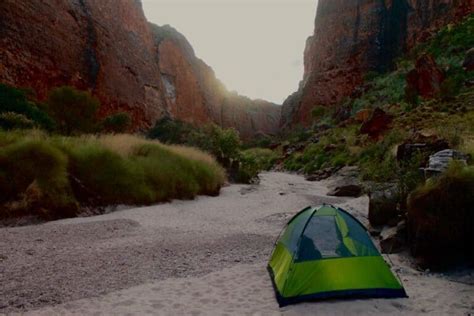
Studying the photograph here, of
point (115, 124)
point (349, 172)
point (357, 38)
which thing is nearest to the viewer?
point (349, 172)

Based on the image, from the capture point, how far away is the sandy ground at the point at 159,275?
462 cm

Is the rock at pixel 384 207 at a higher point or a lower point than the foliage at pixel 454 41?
lower

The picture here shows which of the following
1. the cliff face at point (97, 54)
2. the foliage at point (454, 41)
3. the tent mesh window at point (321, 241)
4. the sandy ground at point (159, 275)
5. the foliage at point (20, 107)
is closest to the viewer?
the sandy ground at point (159, 275)

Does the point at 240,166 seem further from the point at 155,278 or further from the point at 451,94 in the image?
the point at 155,278

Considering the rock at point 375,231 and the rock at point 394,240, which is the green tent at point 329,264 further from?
the rock at point 375,231

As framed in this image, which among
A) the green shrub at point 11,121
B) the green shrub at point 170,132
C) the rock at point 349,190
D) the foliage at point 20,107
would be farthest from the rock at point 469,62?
the green shrub at point 11,121

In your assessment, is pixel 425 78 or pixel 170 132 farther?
pixel 170 132

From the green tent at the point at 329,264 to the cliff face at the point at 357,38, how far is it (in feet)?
174

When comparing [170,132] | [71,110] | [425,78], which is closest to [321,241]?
[71,110]

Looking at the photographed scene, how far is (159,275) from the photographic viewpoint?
19.5 ft

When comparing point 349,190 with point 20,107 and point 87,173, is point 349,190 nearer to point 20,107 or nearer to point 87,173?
point 87,173

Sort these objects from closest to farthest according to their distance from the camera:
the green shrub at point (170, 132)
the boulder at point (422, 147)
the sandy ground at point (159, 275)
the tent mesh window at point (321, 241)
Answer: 1. the sandy ground at point (159, 275)
2. the tent mesh window at point (321, 241)
3. the boulder at point (422, 147)
4. the green shrub at point (170, 132)

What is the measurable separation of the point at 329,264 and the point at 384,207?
407 cm

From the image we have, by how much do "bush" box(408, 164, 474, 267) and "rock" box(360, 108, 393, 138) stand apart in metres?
19.6
